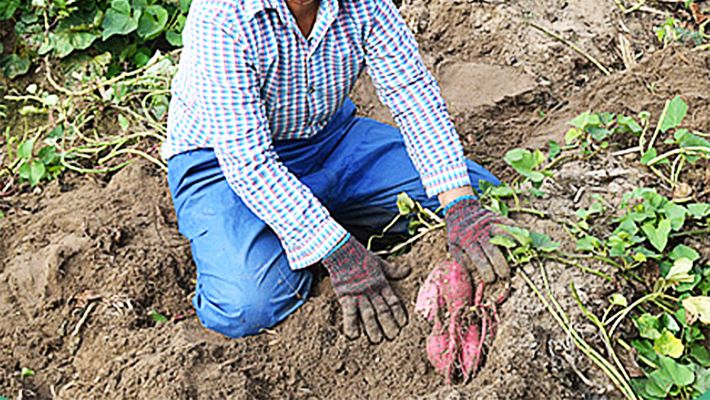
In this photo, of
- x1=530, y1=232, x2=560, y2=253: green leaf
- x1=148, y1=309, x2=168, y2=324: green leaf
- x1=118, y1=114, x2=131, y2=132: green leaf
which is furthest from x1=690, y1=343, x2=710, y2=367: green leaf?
x1=118, y1=114, x2=131, y2=132: green leaf

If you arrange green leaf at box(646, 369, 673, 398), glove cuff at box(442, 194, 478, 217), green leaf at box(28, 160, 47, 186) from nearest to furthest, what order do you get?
green leaf at box(646, 369, 673, 398)
glove cuff at box(442, 194, 478, 217)
green leaf at box(28, 160, 47, 186)

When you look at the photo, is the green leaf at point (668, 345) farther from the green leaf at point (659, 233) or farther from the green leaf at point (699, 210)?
the green leaf at point (699, 210)

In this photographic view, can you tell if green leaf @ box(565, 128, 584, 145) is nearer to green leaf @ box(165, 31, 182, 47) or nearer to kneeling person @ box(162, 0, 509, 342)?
kneeling person @ box(162, 0, 509, 342)

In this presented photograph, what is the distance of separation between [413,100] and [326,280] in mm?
542

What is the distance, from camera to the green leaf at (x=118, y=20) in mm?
3455

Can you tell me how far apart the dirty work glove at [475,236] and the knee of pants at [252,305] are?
0.43 m

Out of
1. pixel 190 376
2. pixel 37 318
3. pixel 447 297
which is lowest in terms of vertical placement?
pixel 37 318

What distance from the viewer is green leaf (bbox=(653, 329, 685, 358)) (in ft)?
6.08

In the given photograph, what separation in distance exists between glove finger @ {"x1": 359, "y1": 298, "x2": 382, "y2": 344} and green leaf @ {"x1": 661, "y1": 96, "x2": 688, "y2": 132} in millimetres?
945

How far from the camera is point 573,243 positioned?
2.01m

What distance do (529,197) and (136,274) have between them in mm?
1138

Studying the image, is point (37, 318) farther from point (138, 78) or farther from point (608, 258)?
point (608, 258)

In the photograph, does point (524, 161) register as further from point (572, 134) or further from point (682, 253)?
point (682, 253)

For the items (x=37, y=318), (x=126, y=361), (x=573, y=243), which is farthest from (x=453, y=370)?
(x=37, y=318)
